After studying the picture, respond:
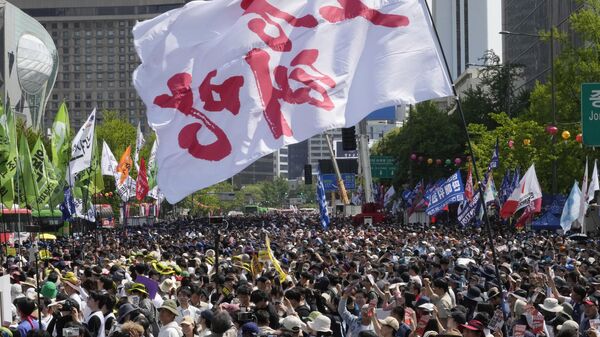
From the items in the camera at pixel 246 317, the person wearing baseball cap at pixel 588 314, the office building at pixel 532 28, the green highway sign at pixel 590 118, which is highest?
the office building at pixel 532 28

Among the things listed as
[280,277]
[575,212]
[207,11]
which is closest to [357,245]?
[575,212]

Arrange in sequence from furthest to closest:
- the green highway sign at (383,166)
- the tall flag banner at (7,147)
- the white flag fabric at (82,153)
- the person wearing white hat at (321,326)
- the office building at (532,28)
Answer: the green highway sign at (383,166), the office building at (532,28), the white flag fabric at (82,153), the tall flag banner at (7,147), the person wearing white hat at (321,326)

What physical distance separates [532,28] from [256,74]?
68516mm

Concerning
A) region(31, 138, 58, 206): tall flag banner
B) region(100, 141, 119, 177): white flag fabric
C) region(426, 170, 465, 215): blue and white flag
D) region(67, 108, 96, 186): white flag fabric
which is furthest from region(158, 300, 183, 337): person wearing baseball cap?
region(100, 141, 119, 177): white flag fabric

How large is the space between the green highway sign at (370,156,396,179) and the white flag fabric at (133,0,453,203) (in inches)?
2897

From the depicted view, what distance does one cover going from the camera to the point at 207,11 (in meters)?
10.6

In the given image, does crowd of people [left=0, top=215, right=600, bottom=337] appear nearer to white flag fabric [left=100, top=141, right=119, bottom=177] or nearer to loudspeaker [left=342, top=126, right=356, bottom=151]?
white flag fabric [left=100, top=141, right=119, bottom=177]

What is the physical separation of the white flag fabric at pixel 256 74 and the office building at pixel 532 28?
2119 inches

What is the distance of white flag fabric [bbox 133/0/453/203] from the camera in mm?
10094

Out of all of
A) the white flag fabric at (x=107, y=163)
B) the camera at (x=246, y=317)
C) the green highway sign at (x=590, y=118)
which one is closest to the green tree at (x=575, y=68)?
the white flag fabric at (x=107, y=163)

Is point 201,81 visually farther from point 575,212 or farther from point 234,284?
point 575,212

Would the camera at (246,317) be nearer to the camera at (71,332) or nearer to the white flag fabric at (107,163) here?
the camera at (71,332)

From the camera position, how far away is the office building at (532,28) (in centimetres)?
6750

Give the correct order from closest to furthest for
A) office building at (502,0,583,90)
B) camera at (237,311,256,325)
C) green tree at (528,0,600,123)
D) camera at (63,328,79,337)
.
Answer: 1. camera at (63,328,79,337)
2. camera at (237,311,256,325)
3. green tree at (528,0,600,123)
4. office building at (502,0,583,90)
